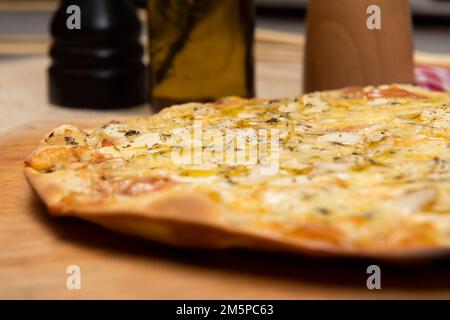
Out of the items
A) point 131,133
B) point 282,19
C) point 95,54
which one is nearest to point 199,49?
point 95,54

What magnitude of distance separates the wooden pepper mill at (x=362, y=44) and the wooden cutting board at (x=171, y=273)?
2.24 feet

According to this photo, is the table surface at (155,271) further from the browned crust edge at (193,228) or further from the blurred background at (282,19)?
the blurred background at (282,19)

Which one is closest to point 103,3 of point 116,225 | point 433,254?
point 116,225

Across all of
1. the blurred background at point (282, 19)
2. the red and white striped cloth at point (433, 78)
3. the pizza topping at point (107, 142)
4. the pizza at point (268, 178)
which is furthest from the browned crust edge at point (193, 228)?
the blurred background at point (282, 19)

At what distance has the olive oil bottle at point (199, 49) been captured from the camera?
1273mm

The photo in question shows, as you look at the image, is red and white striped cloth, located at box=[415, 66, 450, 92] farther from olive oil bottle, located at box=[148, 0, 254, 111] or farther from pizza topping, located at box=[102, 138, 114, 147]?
pizza topping, located at box=[102, 138, 114, 147]

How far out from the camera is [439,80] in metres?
1.42

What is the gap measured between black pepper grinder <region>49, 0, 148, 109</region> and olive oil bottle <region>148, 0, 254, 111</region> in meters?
0.10

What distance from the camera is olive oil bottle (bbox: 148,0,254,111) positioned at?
1.27 meters

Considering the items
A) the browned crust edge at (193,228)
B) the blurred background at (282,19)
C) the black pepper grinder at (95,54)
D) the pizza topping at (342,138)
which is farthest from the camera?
the blurred background at (282,19)

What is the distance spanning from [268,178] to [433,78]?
0.85 metres

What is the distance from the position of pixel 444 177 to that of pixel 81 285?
0.33 m

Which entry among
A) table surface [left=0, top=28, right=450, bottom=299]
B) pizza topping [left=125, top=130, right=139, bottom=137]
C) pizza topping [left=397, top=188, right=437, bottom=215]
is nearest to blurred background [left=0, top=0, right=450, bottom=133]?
pizza topping [left=125, top=130, right=139, bottom=137]

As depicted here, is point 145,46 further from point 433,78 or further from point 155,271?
point 155,271
